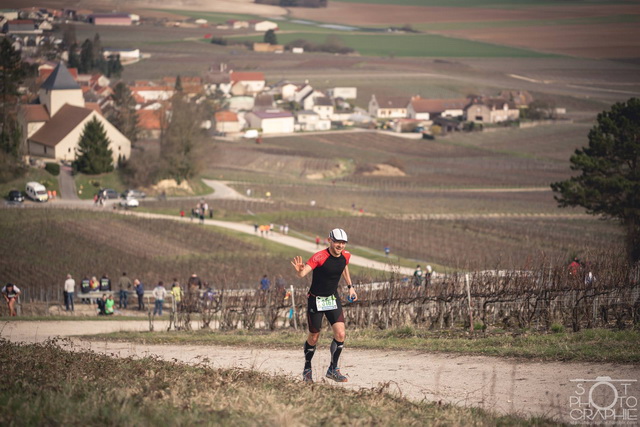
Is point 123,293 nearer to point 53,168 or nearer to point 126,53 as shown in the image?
point 53,168

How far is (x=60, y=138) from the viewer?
252 feet

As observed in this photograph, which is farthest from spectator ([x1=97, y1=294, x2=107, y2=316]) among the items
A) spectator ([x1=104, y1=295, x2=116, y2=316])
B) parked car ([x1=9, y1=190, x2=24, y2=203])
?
parked car ([x1=9, y1=190, x2=24, y2=203])

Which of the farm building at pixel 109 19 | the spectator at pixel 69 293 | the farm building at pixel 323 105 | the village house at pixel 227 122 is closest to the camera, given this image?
the spectator at pixel 69 293

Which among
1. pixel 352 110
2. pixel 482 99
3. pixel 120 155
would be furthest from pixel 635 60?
pixel 120 155

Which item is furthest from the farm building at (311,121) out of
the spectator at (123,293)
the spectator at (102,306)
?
the spectator at (102,306)

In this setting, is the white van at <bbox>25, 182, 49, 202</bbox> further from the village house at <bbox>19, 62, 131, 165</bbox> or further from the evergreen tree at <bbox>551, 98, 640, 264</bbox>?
the evergreen tree at <bbox>551, 98, 640, 264</bbox>

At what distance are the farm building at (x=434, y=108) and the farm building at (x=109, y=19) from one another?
6513 cm

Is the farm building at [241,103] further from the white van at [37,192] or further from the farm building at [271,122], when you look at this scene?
the white van at [37,192]

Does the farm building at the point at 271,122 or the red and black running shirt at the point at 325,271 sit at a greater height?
the red and black running shirt at the point at 325,271

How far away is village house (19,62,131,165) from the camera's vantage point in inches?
3036

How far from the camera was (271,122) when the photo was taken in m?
132

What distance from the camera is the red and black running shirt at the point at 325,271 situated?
1261 centimetres

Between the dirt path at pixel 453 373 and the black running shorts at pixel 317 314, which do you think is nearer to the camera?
the dirt path at pixel 453 373

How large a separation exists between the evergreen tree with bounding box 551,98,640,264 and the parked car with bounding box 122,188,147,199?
117ft
